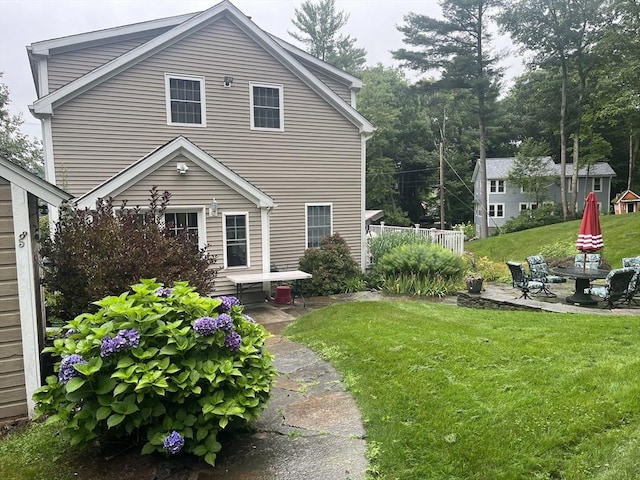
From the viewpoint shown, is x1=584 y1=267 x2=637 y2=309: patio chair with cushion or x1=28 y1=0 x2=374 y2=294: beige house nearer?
x1=584 y1=267 x2=637 y2=309: patio chair with cushion

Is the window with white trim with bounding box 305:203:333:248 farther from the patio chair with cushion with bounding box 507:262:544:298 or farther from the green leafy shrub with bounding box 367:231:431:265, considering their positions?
the patio chair with cushion with bounding box 507:262:544:298

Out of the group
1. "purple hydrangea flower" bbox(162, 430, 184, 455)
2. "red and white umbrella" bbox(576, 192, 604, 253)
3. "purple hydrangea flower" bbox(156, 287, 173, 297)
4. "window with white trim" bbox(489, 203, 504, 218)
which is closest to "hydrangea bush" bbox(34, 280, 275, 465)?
"purple hydrangea flower" bbox(162, 430, 184, 455)

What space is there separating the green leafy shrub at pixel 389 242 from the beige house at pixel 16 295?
1069cm

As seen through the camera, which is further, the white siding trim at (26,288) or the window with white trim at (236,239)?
the window with white trim at (236,239)

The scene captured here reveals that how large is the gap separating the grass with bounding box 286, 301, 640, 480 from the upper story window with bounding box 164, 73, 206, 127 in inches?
291

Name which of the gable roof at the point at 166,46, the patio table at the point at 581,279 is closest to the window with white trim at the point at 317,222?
the gable roof at the point at 166,46

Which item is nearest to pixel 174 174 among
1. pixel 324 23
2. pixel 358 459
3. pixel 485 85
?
pixel 358 459

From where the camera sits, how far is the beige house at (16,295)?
4.43 metres

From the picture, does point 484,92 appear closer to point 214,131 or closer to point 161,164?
point 214,131

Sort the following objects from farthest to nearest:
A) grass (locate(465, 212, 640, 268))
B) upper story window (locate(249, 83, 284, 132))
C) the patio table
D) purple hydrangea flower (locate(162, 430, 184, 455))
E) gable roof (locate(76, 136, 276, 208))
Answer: grass (locate(465, 212, 640, 268)) < upper story window (locate(249, 83, 284, 132)) < gable roof (locate(76, 136, 276, 208)) < the patio table < purple hydrangea flower (locate(162, 430, 184, 455))

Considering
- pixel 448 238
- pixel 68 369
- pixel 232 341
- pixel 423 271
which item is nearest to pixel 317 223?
pixel 423 271

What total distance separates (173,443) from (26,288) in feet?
8.81

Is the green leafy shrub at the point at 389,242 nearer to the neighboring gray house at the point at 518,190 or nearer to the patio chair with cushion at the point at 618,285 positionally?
the patio chair with cushion at the point at 618,285

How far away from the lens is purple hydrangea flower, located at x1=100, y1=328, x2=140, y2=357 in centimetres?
302
